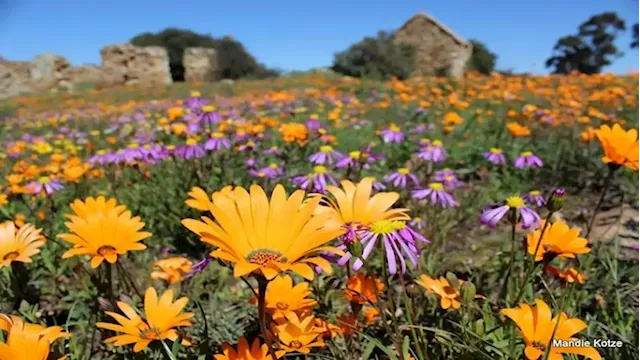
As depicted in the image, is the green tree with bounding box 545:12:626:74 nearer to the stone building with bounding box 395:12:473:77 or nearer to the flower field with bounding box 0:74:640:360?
the stone building with bounding box 395:12:473:77

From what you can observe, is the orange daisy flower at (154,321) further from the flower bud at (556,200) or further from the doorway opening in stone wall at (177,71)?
the doorway opening in stone wall at (177,71)

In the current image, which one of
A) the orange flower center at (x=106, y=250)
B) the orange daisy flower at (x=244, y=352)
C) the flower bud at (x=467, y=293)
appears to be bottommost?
the orange daisy flower at (x=244, y=352)

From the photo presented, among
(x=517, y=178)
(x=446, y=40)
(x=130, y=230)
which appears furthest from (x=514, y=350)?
(x=446, y=40)

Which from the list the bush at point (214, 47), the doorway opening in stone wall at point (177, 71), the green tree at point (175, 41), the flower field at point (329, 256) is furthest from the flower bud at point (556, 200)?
the green tree at point (175, 41)

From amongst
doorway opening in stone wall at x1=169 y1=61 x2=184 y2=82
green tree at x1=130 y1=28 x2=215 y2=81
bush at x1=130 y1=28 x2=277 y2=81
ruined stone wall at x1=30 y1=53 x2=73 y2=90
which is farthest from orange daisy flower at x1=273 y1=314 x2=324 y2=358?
green tree at x1=130 y1=28 x2=215 y2=81

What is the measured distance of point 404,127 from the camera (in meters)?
5.38

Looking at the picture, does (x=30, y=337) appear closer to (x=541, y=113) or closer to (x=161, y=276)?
(x=161, y=276)

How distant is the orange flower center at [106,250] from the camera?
4.12ft

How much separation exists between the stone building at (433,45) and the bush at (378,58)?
1.08 meters

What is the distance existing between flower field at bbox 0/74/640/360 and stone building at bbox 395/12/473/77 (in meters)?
18.9

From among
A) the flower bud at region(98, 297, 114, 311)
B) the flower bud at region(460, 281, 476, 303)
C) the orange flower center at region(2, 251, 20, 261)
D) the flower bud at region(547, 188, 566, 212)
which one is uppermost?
the flower bud at region(547, 188, 566, 212)

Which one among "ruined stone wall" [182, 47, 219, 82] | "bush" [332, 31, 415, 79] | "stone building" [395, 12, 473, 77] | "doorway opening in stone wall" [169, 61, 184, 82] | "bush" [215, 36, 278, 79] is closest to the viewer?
"bush" [332, 31, 415, 79]

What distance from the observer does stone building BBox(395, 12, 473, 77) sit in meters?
23.1

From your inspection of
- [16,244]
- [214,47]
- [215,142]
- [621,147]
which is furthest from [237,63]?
[621,147]
